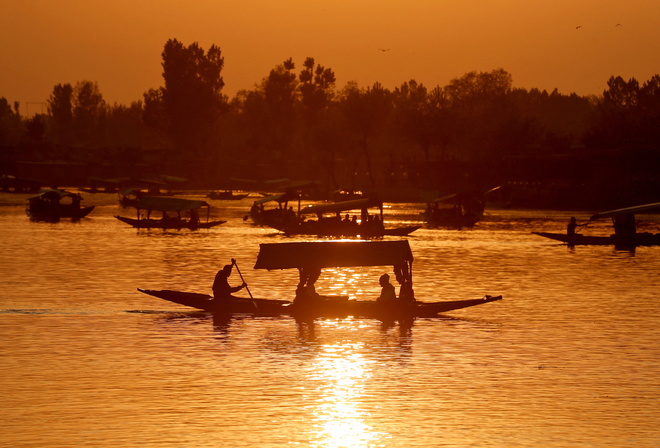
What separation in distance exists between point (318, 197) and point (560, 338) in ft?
323

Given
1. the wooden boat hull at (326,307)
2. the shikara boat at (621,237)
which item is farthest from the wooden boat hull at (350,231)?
the wooden boat hull at (326,307)

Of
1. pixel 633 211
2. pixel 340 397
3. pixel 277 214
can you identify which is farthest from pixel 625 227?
pixel 340 397

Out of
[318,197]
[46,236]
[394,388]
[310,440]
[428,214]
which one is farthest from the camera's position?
[318,197]

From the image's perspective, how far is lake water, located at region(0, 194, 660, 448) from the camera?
1755 centimetres

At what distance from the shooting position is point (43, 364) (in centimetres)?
2325

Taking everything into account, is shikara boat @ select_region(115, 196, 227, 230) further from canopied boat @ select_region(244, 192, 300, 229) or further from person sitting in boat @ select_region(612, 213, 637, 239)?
person sitting in boat @ select_region(612, 213, 637, 239)

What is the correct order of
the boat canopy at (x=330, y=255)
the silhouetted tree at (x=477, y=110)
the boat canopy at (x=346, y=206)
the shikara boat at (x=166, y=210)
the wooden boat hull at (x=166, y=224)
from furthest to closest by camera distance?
the silhouetted tree at (x=477, y=110), the wooden boat hull at (x=166, y=224), the shikara boat at (x=166, y=210), the boat canopy at (x=346, y=206), the boat canopy at (x=330, y=255)

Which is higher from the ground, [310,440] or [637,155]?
[637,155]

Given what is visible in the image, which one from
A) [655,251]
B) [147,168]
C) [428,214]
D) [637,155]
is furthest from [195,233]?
[147,168]

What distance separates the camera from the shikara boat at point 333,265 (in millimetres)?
27344

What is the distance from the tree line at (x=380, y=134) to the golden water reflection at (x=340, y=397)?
71.4 metres

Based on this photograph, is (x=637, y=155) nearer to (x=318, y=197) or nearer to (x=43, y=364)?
(x=318, y=197)

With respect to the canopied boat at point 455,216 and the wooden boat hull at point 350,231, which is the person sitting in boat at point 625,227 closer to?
the wooden boat hull at point 350,231

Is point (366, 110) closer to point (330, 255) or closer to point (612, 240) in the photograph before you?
point (612, 240)
